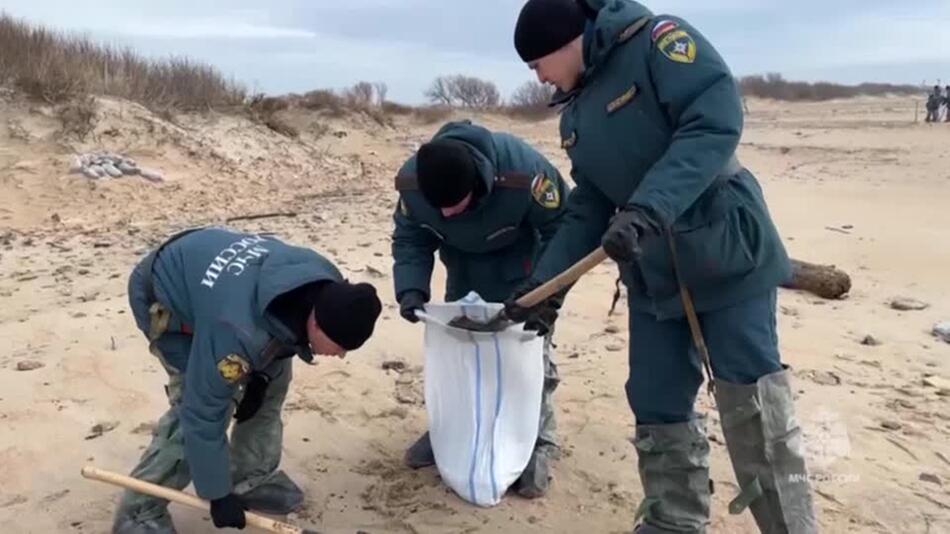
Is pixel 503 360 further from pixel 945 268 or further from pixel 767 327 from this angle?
pixel 945 268

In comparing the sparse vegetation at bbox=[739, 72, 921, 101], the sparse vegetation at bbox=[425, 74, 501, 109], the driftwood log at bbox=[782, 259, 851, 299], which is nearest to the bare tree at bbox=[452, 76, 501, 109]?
the sparse vegetation at bbox=[425, 74, 501, 109]

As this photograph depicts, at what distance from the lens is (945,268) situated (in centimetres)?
650

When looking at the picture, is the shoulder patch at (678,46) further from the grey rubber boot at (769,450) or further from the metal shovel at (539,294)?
the grey rubber boot at (769,450)

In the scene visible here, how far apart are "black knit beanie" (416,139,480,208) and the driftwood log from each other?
3.30 meters

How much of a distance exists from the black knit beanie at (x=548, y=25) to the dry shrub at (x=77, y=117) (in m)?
8.76

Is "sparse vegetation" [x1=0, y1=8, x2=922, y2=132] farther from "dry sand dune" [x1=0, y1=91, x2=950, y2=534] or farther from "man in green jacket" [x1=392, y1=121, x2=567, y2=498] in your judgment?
"man in green jacket" [x1=392, y1=121, x2=567, y2=498]

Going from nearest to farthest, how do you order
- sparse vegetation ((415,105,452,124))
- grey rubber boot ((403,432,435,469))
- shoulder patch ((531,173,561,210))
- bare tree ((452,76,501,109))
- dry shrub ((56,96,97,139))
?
shoulder patch ((531,173,561,210)), grey rubber boot ((403,432,435,469)), dry shrub ((56,96,97,139)), sparse vegetation ((415,105,452,124)), bare tree ((452,76,501,109))

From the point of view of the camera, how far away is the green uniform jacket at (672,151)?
2104 mm

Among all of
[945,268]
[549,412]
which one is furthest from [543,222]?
[945,268]

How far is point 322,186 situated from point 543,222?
846cm

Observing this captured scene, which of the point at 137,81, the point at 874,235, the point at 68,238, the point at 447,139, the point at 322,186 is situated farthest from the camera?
the point at 137,81

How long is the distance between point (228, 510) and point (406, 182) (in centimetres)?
116

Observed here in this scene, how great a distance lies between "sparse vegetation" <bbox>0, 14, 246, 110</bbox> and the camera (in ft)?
34.1

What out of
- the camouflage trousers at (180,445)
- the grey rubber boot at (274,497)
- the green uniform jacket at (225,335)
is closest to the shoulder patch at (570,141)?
the green uniform jacket at (225,335)
